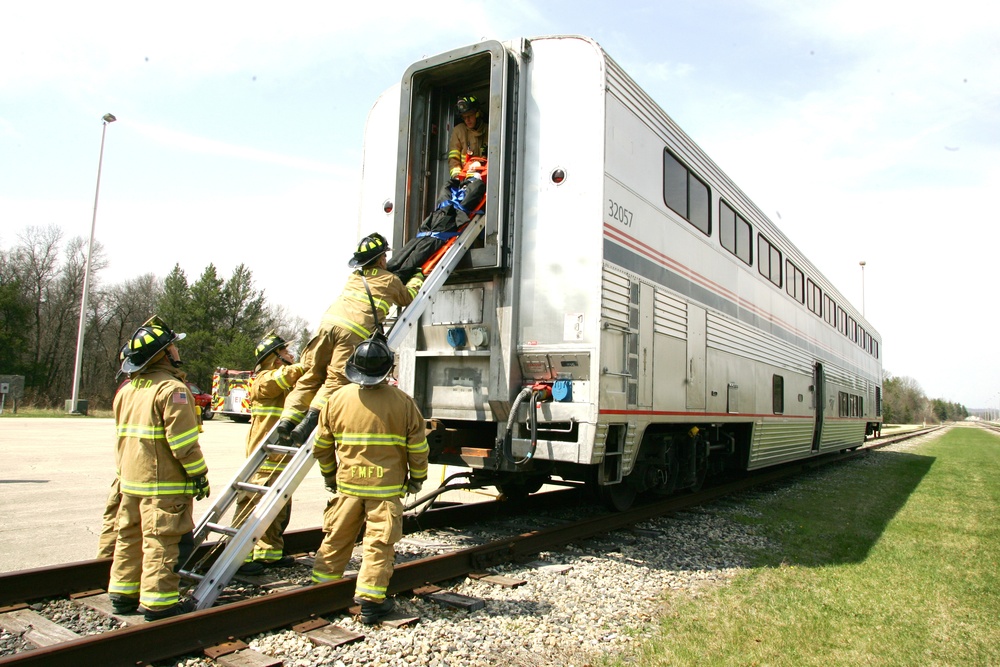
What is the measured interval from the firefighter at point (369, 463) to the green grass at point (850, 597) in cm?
145

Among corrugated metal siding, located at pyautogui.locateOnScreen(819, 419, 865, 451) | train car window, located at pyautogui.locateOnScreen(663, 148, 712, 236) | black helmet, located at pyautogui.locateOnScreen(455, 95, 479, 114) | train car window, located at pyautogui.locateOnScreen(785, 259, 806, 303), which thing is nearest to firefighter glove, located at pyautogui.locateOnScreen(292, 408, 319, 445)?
black helmet, located at pyautogui.locateOnScreen(455, 95, 479, 114)

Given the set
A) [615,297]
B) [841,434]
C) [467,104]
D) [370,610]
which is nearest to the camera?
[370,610]

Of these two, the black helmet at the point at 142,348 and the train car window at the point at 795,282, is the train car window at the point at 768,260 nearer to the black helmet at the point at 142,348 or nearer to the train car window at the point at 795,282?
the train car window at the point at 795,282

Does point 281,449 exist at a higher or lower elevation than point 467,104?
lower

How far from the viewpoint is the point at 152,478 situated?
401cm

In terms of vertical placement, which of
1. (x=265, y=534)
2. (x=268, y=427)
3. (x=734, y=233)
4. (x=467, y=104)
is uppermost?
(x=467, y=104)

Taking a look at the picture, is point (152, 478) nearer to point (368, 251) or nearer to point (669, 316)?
point (368, 251)

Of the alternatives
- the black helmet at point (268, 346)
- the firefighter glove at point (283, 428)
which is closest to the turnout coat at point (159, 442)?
the firefighter glove at point (283, 428)

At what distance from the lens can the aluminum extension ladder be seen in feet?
13.7

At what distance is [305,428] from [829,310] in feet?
46.7

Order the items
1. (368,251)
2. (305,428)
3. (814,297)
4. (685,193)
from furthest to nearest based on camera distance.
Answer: (814,297)
(685,193)
(368,251)
(305,428)

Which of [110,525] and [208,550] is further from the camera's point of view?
[208,550]

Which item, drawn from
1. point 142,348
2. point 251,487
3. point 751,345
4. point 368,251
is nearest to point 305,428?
point 251,487

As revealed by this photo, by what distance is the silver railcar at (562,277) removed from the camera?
19.4 ft
